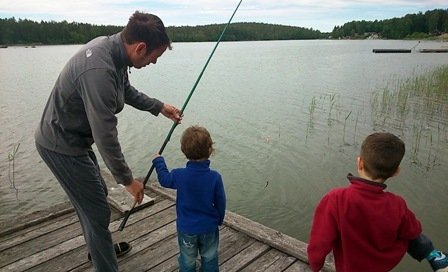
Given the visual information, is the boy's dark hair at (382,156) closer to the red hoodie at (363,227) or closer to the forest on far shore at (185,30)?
the red hoodie at (363,227)

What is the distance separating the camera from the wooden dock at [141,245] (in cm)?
301

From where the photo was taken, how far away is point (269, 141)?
882cm

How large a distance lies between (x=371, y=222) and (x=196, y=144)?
1.11 m

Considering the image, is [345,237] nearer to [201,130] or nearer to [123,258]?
[201,130]

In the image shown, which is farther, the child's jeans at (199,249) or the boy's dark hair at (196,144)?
the child's jeans at (199,249)

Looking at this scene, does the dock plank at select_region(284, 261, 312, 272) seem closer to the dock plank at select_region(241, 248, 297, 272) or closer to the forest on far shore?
the dock plank at select_region(241, 248, 297, 272)

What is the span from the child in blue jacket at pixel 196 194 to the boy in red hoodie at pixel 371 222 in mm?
783

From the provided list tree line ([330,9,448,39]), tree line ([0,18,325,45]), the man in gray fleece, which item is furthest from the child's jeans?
tree line ([330,9,448,39])

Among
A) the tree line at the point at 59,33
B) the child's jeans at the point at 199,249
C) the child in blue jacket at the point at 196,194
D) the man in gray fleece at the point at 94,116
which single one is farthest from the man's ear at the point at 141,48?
the tree line at the point at 59,33

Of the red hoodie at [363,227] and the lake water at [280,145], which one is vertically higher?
the red hoodie at [363,227]

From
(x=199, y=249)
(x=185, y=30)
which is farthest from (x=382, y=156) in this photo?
(x=185, y=30)

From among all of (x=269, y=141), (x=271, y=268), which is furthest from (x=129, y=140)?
(x=271, y=268)

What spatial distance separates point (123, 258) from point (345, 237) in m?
2.02

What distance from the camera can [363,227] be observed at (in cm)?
180
